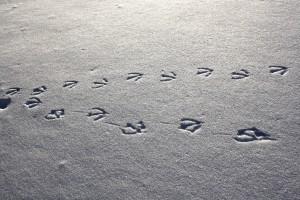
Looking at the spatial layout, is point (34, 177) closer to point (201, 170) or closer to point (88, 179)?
point (88, 179)

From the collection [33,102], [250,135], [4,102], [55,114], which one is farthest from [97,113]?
[250,135]

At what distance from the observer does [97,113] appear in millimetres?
2064

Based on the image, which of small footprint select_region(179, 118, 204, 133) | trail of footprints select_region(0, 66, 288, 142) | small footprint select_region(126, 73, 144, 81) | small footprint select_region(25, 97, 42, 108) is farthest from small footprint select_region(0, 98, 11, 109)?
small footprint select_region(179, 118, 204, 133)

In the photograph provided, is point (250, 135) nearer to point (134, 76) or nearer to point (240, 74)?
point (240, 74)

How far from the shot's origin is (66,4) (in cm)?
360

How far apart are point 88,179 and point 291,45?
1.76 meters

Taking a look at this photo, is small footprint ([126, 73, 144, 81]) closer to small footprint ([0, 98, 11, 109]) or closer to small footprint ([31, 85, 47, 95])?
small footprint ([31, 85, 47, 95])

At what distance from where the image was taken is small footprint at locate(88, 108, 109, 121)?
2.03 meters

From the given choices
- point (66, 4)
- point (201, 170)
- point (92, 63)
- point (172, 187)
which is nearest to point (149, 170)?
point (172, 187)

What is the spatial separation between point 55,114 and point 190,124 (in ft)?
2.97

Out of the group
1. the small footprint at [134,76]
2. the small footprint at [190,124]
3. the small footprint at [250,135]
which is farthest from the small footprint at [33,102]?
the small footprint at [250,135]

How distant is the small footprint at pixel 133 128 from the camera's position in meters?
1.88

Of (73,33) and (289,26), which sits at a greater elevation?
(73,33)

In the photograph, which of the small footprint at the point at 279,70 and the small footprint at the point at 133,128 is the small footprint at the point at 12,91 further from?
the small footprint at the point at 279,70
